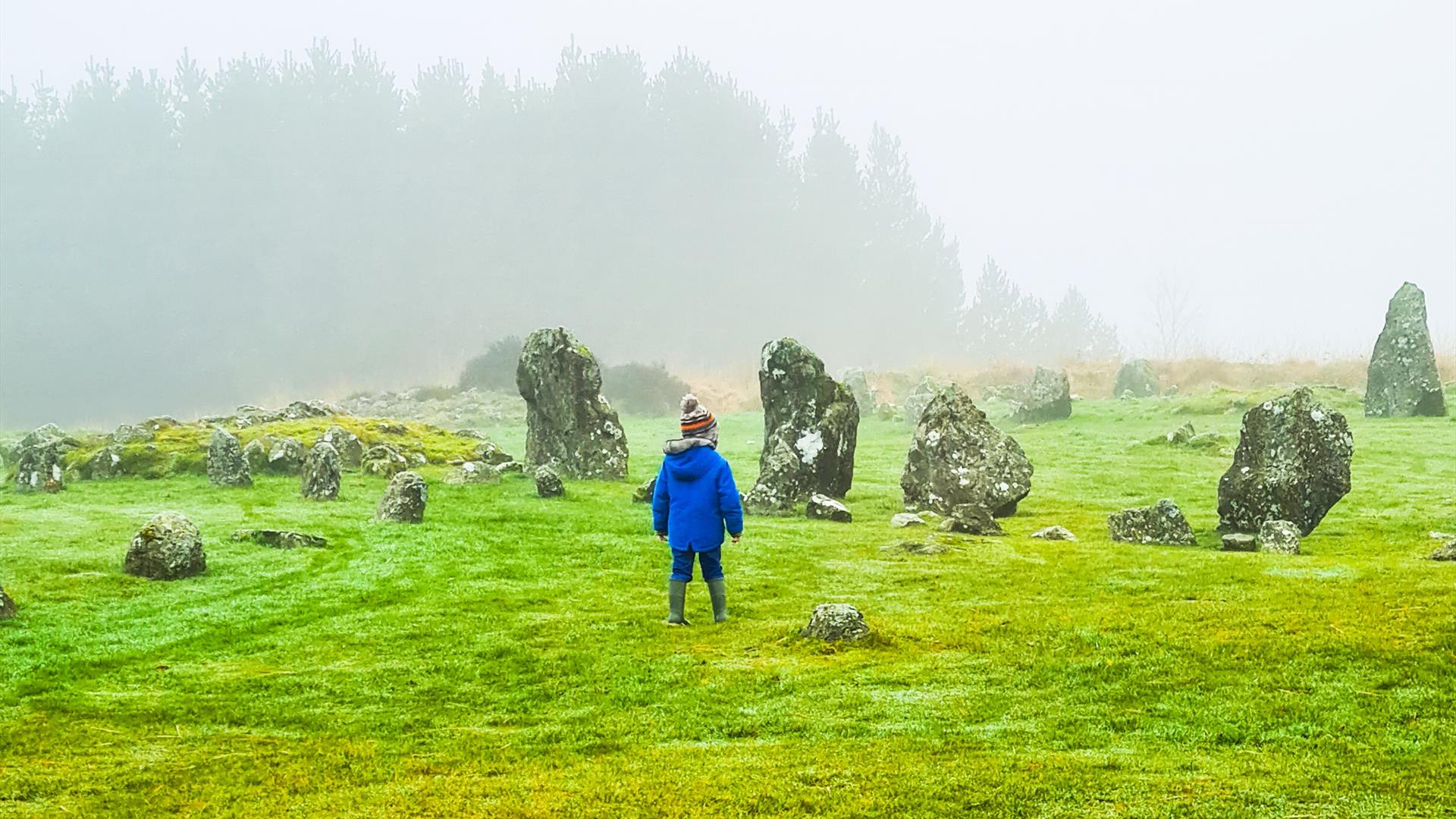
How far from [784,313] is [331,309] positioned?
36.8 m

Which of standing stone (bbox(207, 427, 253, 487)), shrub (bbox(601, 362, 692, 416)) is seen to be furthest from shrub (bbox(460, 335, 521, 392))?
standing stone (bbox(207, 427, 253, 487))

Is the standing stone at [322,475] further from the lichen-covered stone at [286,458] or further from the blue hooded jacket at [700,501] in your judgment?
the blue hooded jacket at [700,501]

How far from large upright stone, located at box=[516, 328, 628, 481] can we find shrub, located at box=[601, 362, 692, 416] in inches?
1020

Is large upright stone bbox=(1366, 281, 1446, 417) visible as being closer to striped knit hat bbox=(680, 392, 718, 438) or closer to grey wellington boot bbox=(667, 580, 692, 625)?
striped knit hat bbox=(680, 392, 718, 438)

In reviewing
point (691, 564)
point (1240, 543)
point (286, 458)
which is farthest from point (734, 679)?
point (286, 458)

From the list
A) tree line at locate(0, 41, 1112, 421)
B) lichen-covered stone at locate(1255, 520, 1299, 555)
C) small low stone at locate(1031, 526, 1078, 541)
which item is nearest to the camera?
lichen-covered stone at locate(1255, 520, 1299, 555)

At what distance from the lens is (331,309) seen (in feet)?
279

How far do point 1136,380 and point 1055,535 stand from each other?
31984 mm

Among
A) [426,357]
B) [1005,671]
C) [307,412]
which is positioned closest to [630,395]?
[307,412]

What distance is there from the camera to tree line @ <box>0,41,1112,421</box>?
8106 cm

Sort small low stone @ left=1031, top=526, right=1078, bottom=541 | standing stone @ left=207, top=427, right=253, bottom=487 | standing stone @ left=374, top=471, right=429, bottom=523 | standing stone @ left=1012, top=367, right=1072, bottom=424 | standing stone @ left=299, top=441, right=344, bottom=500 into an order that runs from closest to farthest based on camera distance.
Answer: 1. small low stone @ left=1031, top=526, right=1078, bottom=541
2. standing stone @ left=374, top=471, right=429, bottom=523
3. standing stone @ left=299, top=441, right=344, bottom=500
4. standing stone @ left=207, top=427, right=253, bottom=487
5. standing stone @ left=1012, top=367, right=1072, bottom=424

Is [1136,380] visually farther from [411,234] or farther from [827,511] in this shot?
[411,234]

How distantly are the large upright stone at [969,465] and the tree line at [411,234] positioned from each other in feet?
209

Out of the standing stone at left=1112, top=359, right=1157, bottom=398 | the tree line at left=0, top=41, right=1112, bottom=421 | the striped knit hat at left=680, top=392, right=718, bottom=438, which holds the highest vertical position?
the tree line at left=0, top=41, right=1112, bottom=421
